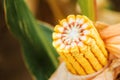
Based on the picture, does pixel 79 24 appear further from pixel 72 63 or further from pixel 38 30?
pixel 38 30

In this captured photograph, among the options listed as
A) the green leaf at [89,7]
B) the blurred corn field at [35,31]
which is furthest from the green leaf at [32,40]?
the green leaf at [89,7]

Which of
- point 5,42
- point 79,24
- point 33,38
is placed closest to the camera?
point 79,24

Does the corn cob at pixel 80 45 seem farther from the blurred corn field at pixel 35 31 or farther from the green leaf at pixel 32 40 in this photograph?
the green leaf at pixel 32 40

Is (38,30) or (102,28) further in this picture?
(38,30)

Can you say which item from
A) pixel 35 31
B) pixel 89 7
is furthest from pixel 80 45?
pixel 35 31

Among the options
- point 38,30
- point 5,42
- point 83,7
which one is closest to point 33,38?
point 38,30

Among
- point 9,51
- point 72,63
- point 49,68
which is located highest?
point 72,63

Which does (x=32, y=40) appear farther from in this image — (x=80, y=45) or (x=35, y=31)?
(x=80, y=45)
